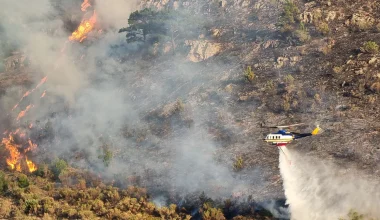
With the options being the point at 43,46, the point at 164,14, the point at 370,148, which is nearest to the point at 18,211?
the point at 370,148

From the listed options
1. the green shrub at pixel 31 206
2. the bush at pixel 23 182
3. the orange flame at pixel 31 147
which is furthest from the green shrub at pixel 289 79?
the orange flame at pixel 31 147

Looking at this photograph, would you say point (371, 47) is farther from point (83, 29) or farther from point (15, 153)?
point (83, 29)

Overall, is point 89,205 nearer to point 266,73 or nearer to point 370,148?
point 370,148

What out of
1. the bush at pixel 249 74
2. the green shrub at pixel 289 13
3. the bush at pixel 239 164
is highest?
the green shrub at pixel 289 13

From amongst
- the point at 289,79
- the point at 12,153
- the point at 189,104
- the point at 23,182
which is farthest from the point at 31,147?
the point at 289,79

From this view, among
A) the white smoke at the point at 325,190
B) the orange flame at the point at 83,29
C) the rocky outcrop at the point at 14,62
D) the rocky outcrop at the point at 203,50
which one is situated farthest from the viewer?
the orange flame at the point at 83,29

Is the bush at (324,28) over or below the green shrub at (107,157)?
over

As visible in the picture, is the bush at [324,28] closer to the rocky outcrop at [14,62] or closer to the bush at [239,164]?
the bush at [239,164]

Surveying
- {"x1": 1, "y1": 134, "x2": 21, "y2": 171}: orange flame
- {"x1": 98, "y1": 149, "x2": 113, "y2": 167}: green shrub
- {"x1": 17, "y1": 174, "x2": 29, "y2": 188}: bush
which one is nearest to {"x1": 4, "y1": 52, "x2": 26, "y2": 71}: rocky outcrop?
{"x1": 1, "y1": 134, "x2": 21, "y2": 171}: orange flame

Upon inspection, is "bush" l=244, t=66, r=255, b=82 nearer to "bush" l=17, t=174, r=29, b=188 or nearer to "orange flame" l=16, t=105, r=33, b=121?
"bush" l=17, t=174, r=29, b=188
